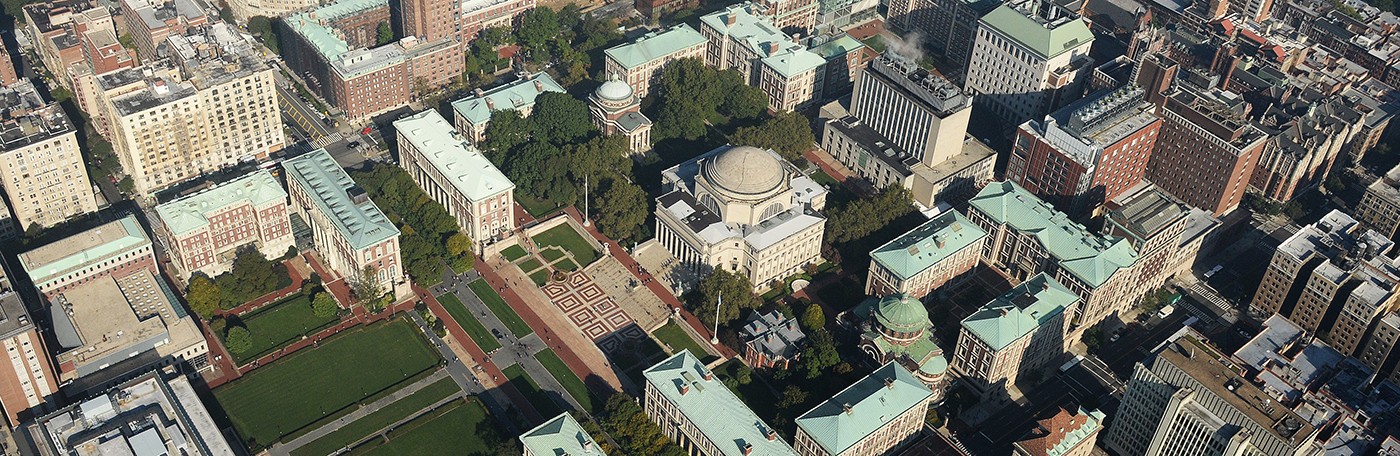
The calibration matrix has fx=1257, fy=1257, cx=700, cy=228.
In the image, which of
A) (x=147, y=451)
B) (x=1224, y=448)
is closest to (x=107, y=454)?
(x=147, y=451)

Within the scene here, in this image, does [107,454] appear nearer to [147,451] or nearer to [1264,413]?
[147,451]

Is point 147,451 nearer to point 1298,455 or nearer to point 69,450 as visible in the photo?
point 69,450

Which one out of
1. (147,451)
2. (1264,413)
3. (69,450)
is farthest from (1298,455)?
(69,450)

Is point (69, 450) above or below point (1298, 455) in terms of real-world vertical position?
below

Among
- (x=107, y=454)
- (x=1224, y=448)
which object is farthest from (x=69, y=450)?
(x=1224, y=448)

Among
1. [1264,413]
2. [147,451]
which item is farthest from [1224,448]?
[147,451]

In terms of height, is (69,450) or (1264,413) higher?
(1264,413)

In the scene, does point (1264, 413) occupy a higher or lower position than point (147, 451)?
higher
